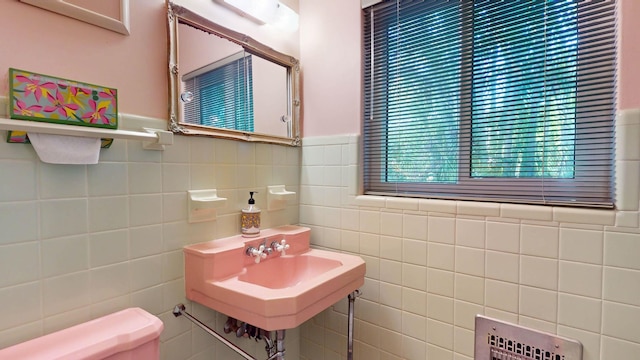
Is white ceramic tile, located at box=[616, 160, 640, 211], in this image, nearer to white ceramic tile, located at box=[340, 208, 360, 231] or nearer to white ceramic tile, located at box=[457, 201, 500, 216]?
white ceramic tile, located at box=[457, 201, 500, 216]

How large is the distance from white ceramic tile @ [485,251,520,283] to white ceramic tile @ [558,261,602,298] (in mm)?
130

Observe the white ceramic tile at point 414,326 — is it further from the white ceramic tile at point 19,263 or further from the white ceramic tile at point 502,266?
the white ceramic tile at point 19,263

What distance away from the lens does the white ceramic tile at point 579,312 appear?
3.27 feet

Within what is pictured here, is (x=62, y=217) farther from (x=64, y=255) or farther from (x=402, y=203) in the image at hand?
(x=402, y=203)

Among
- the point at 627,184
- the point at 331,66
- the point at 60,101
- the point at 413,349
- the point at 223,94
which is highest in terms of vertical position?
the point at 331,66

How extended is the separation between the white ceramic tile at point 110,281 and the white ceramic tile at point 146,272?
18 millimetres

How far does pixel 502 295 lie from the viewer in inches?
45.5

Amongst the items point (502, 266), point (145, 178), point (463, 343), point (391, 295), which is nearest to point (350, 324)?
point (391, 295)

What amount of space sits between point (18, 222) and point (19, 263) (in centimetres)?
11

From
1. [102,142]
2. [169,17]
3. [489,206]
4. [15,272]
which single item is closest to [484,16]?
[489,206]

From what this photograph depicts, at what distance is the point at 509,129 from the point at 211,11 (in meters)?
1.33

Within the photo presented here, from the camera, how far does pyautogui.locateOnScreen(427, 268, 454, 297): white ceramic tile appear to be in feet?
4.14

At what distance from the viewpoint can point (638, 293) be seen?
94cm

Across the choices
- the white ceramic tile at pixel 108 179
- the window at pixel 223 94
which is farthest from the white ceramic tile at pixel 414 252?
the white ceramic tile at pixel 108 179
